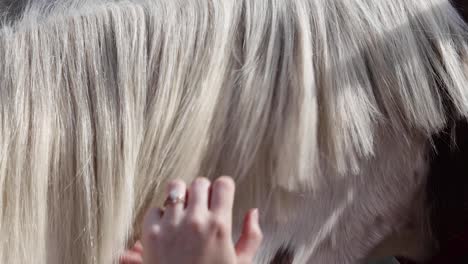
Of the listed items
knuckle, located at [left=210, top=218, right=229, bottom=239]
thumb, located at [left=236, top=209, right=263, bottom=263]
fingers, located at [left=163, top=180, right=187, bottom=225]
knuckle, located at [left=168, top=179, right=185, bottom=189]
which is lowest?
thumb, located at [left=236, top=209, right=263, bottom=263]

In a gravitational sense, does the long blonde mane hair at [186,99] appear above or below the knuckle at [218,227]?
above

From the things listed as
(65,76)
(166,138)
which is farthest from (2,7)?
(166,138)

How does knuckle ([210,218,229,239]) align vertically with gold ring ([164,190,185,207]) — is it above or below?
below

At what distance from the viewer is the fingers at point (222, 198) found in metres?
0.51

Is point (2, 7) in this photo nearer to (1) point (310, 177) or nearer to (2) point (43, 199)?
(2) point (43, 199)

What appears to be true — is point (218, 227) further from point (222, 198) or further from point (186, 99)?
point (186, 99)

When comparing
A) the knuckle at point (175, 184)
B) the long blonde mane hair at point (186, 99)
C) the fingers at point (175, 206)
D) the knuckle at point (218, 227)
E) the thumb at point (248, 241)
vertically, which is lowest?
the thumb at point (248, 241)

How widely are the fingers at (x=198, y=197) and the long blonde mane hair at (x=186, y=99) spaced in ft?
0.15

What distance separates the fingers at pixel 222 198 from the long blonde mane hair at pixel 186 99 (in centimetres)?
6

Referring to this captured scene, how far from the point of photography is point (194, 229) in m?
0.50

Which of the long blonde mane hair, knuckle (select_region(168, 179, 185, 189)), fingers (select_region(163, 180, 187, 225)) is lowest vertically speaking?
fingers (select_region(163, 180, 187, 225))

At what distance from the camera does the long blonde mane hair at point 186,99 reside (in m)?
0.54

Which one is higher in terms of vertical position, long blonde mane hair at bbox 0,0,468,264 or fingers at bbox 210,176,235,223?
long blonde mane hair at bbox 0,0,468,264

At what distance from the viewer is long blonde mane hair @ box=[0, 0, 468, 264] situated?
0.54 meters
